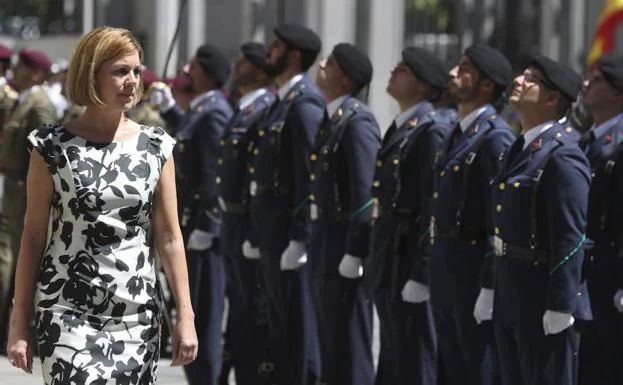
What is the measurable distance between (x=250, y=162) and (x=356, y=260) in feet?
3.76

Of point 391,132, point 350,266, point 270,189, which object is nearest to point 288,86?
point 270,189

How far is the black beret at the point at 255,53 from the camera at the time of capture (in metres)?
9.52

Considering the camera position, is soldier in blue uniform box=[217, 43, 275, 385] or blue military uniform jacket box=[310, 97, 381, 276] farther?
soldier in blue uniform box=[217, 43, 275, 385]

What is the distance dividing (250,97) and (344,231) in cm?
138

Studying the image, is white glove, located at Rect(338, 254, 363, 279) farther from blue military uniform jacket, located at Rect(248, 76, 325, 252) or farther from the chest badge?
the chest badge

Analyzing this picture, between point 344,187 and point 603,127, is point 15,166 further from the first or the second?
point 603,127

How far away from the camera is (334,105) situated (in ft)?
28.4

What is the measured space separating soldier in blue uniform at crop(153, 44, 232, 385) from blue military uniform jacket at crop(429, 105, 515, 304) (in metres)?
2.16

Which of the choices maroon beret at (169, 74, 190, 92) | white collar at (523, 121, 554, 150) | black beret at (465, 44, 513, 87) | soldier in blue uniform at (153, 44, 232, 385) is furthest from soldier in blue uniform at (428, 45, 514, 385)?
maroon beret at (169, 74, 190, 92)

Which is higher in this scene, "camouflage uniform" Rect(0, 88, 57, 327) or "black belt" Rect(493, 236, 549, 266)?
"black belt" Rect(493, 236, 549, 266)

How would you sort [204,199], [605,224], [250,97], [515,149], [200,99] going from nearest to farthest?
[515,149] < [605,224] < [250,97] < [204,199] < [200,99]

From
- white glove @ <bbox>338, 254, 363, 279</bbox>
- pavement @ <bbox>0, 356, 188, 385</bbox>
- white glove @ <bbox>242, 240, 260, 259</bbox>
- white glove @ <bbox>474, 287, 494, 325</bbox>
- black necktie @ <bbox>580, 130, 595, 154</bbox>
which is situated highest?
black necktie @ <bbox>580, 130, 595, 154</bbox>

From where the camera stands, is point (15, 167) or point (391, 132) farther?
point (15, 167)

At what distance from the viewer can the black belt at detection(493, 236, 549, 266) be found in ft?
23.0
